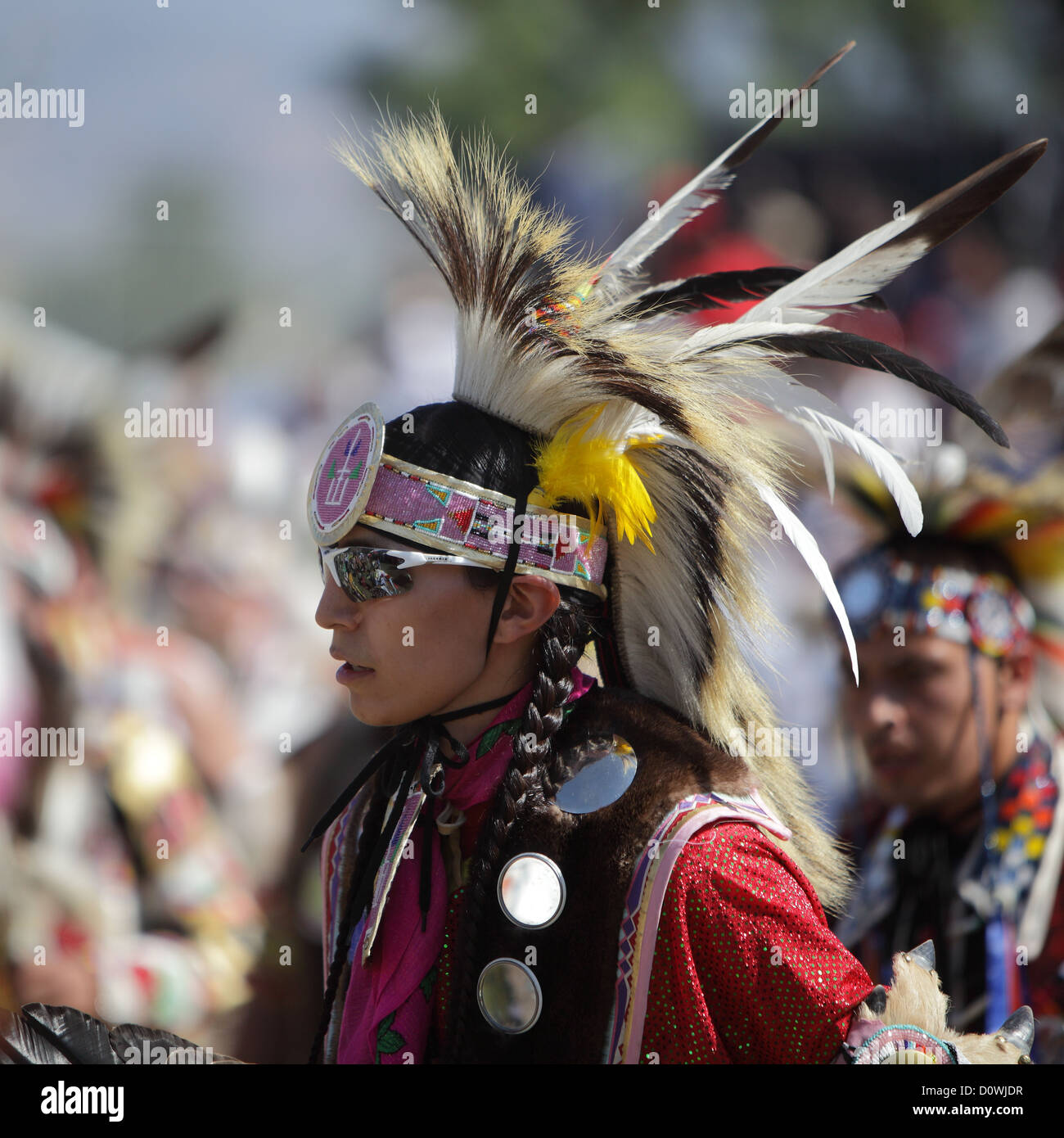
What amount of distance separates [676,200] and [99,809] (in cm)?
306

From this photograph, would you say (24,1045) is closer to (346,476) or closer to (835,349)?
(346,476)

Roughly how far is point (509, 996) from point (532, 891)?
0.54 ft

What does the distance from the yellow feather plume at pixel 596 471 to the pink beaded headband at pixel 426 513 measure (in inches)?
2.1

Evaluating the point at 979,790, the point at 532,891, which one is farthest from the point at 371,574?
the point at 979,790

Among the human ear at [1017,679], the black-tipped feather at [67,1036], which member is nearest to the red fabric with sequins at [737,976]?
the black-tipped feather at [67,1036]

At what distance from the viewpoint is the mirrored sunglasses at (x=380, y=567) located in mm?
1875

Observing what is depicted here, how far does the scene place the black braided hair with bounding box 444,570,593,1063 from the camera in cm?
179

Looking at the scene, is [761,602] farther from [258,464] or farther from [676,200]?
[258,464]

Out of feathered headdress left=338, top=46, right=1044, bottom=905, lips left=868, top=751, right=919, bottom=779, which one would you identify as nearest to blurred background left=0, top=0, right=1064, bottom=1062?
lips left=868, top=751, right=919, bottom=779

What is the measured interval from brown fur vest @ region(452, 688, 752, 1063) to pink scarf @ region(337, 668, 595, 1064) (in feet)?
0.47

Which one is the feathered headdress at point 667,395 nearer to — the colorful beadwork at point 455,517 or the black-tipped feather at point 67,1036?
the colorful beadwork at point 455,517

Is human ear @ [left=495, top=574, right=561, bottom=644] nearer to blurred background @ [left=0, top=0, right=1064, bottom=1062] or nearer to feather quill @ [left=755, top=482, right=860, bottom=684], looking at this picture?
feather quill @ [left=755, top=482, right=860, bottom=684]

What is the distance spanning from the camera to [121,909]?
402 cm

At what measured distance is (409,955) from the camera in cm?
191
